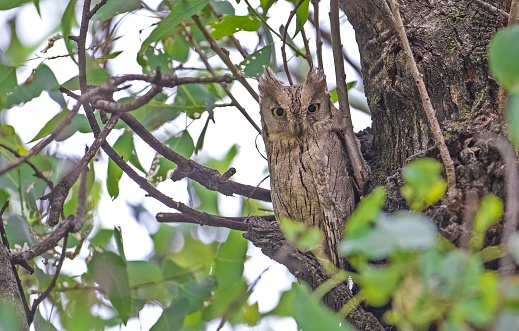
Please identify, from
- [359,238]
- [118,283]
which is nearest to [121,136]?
[118,283]

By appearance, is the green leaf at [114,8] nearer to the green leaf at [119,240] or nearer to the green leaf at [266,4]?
the green leaf at [266,4]

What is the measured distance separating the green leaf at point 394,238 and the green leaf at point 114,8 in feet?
5.67

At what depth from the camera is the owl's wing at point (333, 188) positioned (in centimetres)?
223

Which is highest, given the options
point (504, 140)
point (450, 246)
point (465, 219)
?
point (504, 140)

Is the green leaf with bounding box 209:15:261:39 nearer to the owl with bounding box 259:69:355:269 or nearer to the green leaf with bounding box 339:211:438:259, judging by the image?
the owl with bounding box 259:69:355:269

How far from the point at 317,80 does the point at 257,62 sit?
343 millimetres

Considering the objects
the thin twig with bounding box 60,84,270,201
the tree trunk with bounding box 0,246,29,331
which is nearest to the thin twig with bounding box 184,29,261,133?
the thin twig with bounding box 60,84,270,201

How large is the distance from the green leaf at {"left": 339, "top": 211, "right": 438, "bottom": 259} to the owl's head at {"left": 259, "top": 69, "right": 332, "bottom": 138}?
69.2 inches

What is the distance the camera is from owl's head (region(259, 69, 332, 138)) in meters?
2.59

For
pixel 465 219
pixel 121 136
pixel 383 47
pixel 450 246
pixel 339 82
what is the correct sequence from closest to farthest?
pixel 450 246, pixel 465 219, pixel 383 47, pixel 339 82, pixel 121 136

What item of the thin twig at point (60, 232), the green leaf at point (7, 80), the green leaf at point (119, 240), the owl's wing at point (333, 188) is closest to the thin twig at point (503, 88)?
the owl's wing at point (333, 188)

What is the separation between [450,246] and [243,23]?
4.35ft

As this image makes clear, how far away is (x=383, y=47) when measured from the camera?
193cm

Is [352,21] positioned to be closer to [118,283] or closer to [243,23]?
[243,23]
